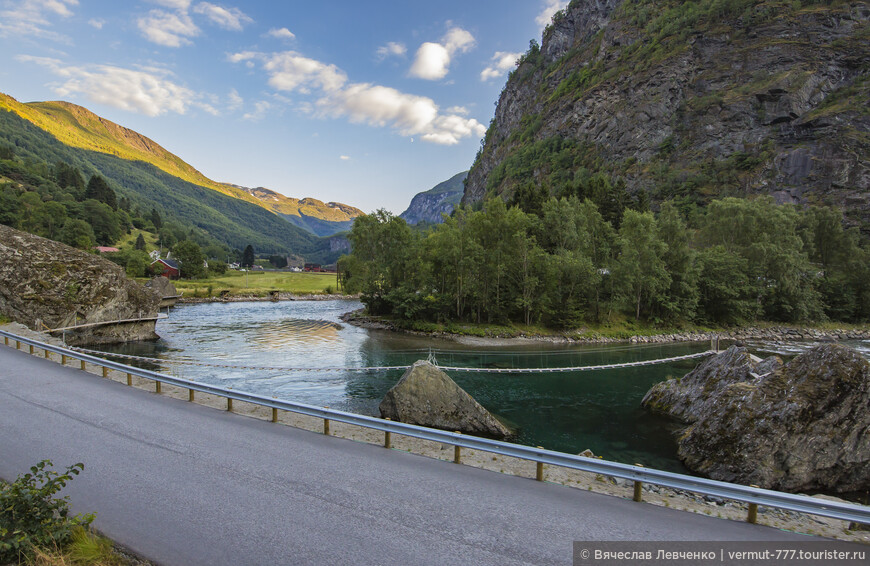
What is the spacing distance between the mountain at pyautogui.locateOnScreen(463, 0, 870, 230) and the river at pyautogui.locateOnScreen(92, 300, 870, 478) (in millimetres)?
42479

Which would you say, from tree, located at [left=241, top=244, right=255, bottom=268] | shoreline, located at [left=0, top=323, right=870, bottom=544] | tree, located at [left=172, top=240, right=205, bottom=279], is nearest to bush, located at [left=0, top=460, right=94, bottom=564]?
shoreline, located at [left=0, top=323, right=870, bottom=544]

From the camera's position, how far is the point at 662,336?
46.2m

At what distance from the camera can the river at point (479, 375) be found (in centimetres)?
1644

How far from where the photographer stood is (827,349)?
12016 millimetres

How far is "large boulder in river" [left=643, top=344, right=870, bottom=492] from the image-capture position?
11.0 meters

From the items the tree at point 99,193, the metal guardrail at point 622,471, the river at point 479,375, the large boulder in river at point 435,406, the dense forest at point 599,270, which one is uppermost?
the tree at point 99,193

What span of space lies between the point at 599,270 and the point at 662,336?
36.4 ft

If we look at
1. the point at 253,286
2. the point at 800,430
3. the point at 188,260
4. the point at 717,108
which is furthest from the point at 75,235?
the point at 717,108

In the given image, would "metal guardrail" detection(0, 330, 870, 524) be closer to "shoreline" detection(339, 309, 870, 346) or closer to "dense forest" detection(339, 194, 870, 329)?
"shoreline" detection(339, 309, 870, 346)

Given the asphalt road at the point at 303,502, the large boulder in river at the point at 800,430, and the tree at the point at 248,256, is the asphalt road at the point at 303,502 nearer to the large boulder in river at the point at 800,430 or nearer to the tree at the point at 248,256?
the large boulder in river at the point at 800,430

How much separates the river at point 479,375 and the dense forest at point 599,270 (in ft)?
24.5

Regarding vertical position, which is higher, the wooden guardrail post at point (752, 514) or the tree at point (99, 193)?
the tree at point (99, 193)

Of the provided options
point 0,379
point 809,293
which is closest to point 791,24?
point 809,293

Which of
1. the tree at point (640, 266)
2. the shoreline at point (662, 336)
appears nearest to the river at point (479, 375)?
the shoreline at point (662, 336)
